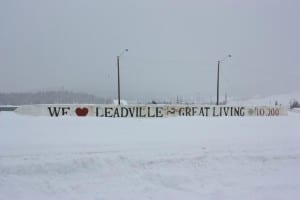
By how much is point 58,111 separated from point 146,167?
57.6 feet

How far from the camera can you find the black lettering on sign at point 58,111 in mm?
25547

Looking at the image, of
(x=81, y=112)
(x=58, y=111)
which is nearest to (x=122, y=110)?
(x=81, y=112)

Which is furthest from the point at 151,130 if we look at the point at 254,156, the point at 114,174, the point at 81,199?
the point at 81,199

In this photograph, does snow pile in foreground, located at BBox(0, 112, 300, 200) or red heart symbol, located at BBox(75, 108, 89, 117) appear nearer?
snow pile in foreground, located at BBox(0, 112, 300, 200)

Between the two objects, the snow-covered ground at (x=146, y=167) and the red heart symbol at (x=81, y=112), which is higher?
the snow-covered ground at (x=146, y=167)

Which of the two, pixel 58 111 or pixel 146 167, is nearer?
pixel 146 167

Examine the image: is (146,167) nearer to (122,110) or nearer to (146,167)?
(146,167)

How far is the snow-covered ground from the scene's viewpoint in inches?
308

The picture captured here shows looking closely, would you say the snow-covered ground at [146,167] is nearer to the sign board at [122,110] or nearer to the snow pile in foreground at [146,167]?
the snow pile in foreground at [146,167]

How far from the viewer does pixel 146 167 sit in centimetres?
938

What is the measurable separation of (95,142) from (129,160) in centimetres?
340

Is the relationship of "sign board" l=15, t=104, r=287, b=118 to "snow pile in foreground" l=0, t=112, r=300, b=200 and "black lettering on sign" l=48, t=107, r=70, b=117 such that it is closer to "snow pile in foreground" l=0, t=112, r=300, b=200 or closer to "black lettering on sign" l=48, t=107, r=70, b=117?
"black lettering on sign" l=48, t=107, r=70, b=117

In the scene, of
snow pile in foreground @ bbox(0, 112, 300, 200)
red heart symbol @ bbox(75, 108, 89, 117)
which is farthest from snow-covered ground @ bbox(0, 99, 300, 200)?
red heart symbol @ bbox(75, 108, 89, 117)

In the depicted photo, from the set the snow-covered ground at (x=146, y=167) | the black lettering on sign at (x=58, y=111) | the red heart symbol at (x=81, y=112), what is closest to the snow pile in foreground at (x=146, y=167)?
the snow-covered ground at (x=146, y=167)
